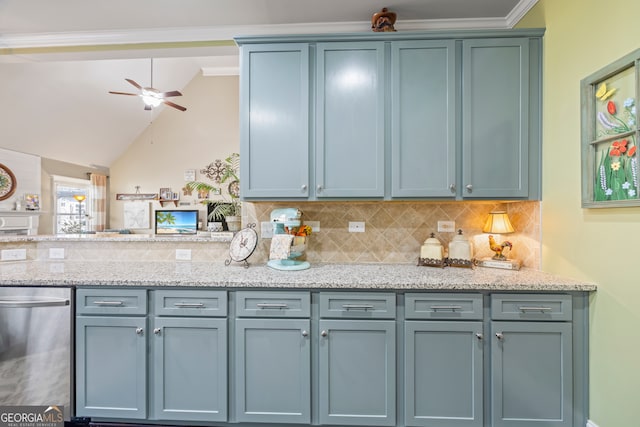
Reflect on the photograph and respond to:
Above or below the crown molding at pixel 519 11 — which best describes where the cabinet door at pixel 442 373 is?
below

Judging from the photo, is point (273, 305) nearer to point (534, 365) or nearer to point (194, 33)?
point (534, 365)

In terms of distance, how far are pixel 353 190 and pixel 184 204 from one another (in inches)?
225

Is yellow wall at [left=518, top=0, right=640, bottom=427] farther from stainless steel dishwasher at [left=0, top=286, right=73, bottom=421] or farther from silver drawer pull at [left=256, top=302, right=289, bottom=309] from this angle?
stainless steel dishwasher at [left=0, top=286, right=73, bottom=421]

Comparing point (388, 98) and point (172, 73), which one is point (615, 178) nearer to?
point (388, 98)

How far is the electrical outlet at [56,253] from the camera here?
91.2 inches

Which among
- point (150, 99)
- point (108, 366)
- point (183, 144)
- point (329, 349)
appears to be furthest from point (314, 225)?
point (183, 144)

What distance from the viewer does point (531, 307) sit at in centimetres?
156

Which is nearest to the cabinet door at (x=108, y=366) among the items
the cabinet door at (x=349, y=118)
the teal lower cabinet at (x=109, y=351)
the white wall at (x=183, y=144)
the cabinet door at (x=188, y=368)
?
the teal lower cabinet at (x=109, y=351)

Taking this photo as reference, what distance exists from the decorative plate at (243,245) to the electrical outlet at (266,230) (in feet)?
0.52

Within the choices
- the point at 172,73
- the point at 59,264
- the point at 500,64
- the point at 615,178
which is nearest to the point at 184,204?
the point at 172,73

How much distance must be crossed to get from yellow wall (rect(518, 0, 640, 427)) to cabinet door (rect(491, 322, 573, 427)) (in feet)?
0.47

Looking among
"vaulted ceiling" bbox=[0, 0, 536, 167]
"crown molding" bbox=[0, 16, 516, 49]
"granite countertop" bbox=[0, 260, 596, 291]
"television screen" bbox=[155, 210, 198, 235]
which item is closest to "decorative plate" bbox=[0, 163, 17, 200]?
"television screen" bbox=[155, 210, 198, 235]

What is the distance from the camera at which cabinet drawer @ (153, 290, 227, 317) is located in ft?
5.39

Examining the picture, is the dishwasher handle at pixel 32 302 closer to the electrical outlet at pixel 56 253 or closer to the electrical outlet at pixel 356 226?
the electrical outlet at pixel 56 253
